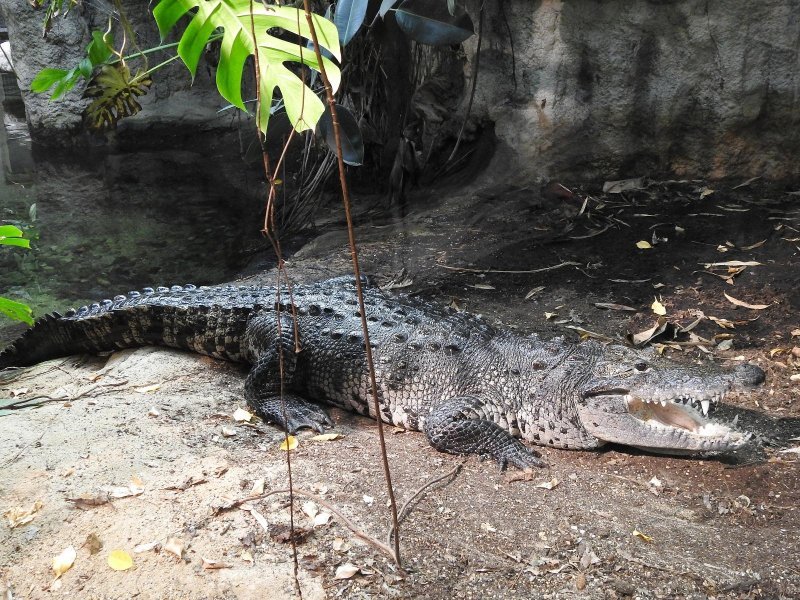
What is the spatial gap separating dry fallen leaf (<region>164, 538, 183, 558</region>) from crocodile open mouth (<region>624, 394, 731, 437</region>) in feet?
6.71

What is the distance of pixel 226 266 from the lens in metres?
6.73

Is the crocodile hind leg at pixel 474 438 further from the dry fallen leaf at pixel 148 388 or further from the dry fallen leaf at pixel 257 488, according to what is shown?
the dry fallen leaf at pixel 148 388

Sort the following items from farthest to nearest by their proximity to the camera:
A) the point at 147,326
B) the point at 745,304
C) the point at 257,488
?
1. the point at 147,326
2. the point at 745,304
3. the point at 257,488

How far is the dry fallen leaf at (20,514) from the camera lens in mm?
2596

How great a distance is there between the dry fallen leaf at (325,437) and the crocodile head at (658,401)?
1223mm

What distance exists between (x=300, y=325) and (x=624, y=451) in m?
1.90

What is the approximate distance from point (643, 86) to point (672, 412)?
3638 mm

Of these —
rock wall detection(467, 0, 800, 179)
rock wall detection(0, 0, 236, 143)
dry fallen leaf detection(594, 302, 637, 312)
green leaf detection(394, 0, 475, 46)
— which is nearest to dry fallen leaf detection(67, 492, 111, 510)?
green leaf detection(394, 0, 475, 46)

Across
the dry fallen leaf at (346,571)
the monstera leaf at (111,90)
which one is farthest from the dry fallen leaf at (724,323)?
the monstera leaf at (111,90)

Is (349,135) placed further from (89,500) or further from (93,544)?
(93,544)

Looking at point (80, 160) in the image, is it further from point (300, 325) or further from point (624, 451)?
point (624, 451)

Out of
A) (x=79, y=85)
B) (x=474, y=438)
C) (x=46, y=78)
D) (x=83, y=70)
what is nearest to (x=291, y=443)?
(x=474, y=438)

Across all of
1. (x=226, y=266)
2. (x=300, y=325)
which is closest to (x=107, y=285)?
(x=226, y=266)

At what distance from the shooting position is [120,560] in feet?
7.80
